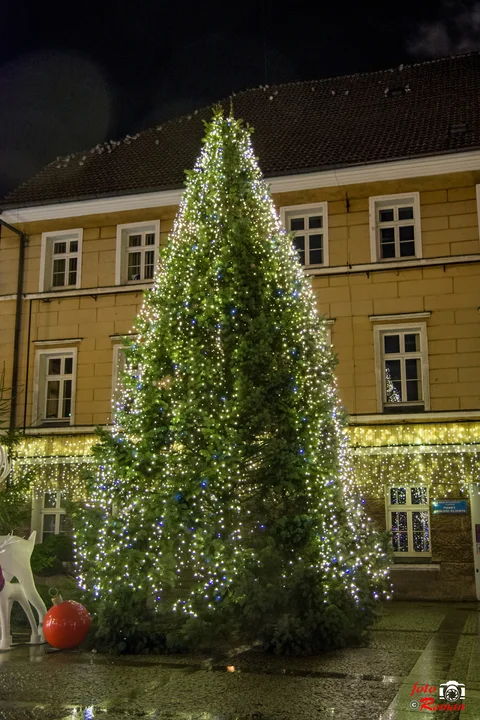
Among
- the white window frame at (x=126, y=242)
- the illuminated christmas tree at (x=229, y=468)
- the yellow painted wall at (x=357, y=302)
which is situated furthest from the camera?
the white window frame at (x=126, y=242)

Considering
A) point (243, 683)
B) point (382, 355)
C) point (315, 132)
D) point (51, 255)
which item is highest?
point (315, 132)

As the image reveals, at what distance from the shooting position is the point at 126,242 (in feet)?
75.8

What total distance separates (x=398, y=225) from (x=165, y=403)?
10395mm

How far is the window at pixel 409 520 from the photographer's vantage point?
19797 millimetres

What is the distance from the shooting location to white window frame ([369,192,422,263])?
20.5m

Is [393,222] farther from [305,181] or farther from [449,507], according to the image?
[449,507]

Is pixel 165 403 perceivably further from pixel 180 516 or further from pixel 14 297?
pixel 14 297

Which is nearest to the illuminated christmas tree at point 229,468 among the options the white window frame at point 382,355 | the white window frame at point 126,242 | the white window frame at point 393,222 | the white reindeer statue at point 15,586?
the white reindeer statue at point 15,586

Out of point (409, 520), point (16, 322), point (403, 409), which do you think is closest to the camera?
point (403, 409)

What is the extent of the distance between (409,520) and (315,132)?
36.7ft

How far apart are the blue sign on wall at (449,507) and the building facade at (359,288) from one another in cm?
3

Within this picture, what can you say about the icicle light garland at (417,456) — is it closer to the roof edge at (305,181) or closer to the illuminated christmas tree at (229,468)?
the illuminated christmas tree at (229,468)

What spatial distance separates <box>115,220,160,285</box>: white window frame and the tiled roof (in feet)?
3.10

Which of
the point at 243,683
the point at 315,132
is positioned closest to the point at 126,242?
the point at 315,132
